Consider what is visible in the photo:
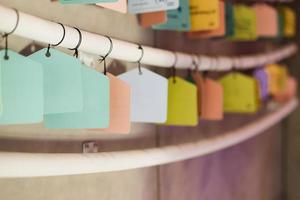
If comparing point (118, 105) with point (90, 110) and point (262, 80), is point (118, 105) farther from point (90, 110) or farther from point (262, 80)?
point (262, 80)

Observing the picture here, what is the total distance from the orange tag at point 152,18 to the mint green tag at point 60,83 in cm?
34

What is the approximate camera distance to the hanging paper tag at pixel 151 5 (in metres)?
0.94

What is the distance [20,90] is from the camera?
0.69 metres

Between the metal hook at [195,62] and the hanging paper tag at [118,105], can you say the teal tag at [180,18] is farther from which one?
the hanging paper tag at [118,105]

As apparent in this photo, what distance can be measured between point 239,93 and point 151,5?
65cm

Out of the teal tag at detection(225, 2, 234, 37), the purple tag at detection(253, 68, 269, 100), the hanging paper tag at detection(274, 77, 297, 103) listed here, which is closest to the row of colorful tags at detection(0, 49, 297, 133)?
the teal tag at detection(225, 2, 234, 37)

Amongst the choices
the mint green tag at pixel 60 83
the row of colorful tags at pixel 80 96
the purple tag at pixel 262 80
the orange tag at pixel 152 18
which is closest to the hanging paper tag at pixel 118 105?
the row of colorful tags at pixel 80 96

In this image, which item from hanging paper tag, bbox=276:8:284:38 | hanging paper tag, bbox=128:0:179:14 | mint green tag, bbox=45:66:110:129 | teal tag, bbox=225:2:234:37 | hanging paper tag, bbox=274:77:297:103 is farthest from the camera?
hanging paper tag, bbox=274:77:297:103

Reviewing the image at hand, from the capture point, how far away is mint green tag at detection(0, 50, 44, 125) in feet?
2.24

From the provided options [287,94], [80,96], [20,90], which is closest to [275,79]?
[287,94]

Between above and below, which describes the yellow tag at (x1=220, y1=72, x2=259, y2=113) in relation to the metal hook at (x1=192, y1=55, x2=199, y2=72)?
below

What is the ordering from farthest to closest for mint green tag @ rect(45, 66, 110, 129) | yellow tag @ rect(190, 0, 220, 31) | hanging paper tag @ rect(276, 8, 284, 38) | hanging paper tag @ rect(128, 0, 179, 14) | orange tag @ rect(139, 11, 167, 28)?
1. hanging paper tag @ rect(276, 8, 284, 38)
2. yellow tag @ rect(190, 0, 220, 31)
3. orange tag @ rect(139, 11, 167, 28)
4. hanging paper tag @ rect(128, 0, 179, 14)
5. mint green tag @ rect(45, 66, 110, 129)

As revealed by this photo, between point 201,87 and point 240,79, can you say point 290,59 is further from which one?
point 201,87

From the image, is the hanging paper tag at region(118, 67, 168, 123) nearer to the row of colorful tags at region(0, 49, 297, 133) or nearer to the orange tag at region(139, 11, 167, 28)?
the row of colorful tags at region(0, 49, 297, 133)
